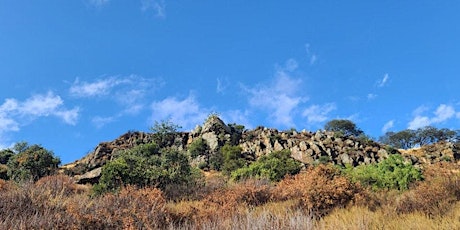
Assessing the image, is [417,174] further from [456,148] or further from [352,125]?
[352,125]

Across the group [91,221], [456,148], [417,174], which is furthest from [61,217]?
[456,148]

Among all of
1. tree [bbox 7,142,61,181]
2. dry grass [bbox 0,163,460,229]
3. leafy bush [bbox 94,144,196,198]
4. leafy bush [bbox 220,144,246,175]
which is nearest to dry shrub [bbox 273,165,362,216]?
dry grass [bbox 0,163,460,229]

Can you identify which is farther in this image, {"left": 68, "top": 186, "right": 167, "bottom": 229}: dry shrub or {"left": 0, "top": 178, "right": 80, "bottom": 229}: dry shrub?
{"left": 68, "top": 186, "right": 167, "bottom": 229}: dry shrub

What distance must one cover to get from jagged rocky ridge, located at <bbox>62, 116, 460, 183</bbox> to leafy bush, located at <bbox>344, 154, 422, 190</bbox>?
3036 centimetres

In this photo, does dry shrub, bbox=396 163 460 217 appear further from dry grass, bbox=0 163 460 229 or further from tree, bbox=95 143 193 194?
tree, bbox=95 143 193 194

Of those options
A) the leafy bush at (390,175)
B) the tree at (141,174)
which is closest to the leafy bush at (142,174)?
the tree at (141,174)

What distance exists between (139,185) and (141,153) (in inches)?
318

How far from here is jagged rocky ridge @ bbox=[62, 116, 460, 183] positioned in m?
49.7

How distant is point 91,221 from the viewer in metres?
8.55

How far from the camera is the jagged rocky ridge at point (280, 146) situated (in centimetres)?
4972

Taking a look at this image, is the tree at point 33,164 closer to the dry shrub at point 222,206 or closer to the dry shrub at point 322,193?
the dry shrub at point 222,206

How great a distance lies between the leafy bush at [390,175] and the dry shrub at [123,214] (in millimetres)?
8143

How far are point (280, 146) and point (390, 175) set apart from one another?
39.0 m

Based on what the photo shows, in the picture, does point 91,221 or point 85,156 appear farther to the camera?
point 85,156
